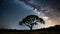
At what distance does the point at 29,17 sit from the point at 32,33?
1556cm

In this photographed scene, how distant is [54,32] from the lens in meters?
19.4

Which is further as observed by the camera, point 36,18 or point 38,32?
point 36,18

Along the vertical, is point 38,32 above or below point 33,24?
below

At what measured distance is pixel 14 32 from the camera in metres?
20.2

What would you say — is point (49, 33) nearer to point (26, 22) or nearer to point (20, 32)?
point (20, 32)

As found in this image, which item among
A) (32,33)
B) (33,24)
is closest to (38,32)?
(32,33)

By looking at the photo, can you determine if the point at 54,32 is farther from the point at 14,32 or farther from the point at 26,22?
the point at 26,22

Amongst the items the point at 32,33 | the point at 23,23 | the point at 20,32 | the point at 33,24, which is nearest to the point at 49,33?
the point at 32,33

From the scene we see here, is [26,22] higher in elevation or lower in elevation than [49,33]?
higher

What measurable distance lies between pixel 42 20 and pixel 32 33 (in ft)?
52.3

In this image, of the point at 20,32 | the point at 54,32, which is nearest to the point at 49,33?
the point at 54,32

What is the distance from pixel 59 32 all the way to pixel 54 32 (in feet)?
1.91

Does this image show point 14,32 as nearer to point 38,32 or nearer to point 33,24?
point 38,32

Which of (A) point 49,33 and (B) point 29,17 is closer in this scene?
(A) point 49,33
